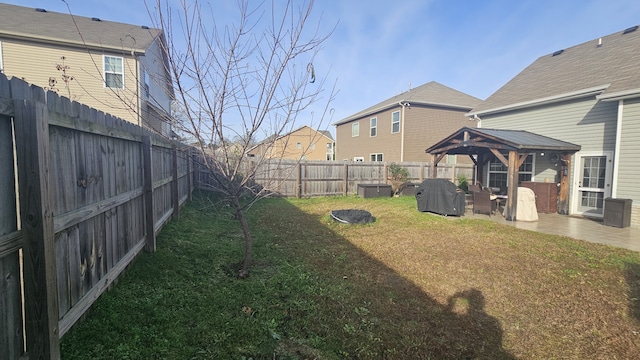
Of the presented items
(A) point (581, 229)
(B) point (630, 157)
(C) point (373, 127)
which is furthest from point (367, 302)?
(C) point (373, 127)

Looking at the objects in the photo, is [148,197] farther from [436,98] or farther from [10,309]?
[436,98]

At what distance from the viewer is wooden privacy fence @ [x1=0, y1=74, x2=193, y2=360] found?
1686 millimetres

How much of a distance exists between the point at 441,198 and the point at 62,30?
17642 mm

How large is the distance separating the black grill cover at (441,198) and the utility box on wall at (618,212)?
3.47 metres

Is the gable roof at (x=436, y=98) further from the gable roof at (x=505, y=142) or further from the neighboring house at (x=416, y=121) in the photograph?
the gable roof at (x=505, y=142)

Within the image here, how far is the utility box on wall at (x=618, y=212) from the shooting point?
294 inches

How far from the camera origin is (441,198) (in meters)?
9.23

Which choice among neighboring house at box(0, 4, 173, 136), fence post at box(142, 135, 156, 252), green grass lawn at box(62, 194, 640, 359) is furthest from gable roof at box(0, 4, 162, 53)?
green grass lawn at box(62, 194, 640, 359)

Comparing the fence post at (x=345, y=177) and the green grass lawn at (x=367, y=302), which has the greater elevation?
the fence post at (x=345, y=177)

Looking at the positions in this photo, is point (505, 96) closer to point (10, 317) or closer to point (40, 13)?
point (10, 317)

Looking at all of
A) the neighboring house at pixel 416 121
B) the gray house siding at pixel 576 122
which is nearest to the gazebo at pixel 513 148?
the gray house siding at pixel 576 122

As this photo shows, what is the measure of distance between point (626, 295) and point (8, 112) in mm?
6584

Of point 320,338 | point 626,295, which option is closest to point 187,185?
point 320,338

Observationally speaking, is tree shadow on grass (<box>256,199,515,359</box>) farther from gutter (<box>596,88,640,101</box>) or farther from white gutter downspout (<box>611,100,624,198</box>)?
gutter (<box>596,88,640,101</box>)
